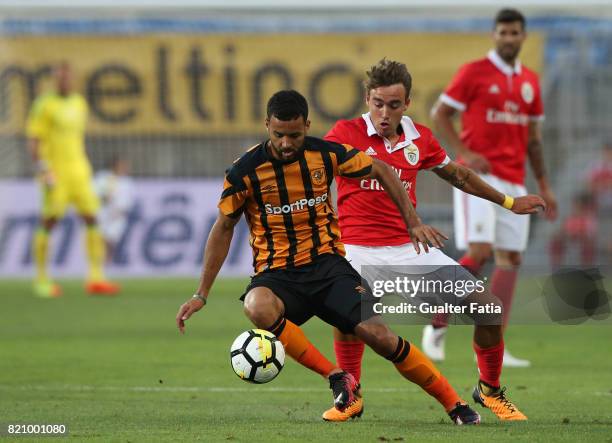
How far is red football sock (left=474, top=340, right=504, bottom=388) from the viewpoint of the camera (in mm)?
7203

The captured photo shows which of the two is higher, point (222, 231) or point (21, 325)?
point (222, 231)

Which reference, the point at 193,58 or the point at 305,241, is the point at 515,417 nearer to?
the point at 305,241

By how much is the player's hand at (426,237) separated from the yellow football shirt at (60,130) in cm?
1069

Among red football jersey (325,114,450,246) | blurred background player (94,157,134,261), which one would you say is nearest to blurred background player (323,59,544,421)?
red football jersey (325,114,450,246)

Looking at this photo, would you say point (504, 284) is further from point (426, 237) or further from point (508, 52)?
point (426, 237)

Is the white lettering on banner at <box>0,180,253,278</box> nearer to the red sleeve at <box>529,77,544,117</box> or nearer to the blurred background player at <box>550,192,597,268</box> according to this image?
the blurred background player at <box>550,192,597,268</box>

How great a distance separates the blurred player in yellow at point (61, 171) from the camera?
16281 millimetres

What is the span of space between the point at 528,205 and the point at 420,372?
109 cm

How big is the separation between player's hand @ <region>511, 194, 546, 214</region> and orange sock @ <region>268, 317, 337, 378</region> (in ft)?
4.29

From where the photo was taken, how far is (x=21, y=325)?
42.0ft

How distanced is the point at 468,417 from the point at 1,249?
43.4 ft

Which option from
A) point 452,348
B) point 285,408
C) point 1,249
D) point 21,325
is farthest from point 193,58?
point 285,408

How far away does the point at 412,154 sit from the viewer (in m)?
7.37

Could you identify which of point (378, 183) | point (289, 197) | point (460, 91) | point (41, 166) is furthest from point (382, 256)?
point (41, 166)
